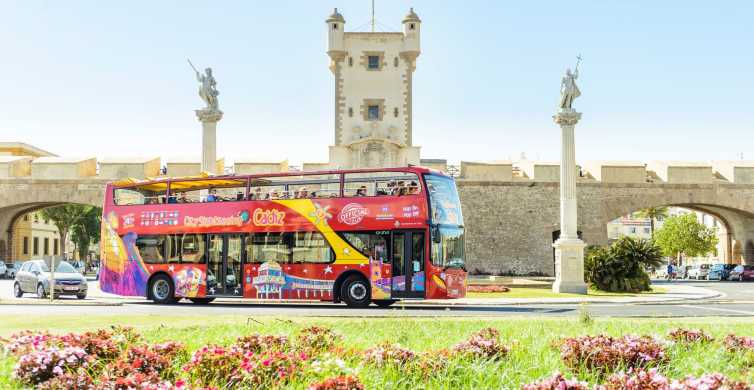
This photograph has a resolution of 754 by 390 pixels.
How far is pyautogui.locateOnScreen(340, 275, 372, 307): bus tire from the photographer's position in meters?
18.8

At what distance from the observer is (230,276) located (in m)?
20.0

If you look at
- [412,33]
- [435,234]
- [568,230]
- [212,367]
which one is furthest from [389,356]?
[412,33]

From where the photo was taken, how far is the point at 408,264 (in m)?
18.4

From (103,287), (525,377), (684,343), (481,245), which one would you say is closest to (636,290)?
(481,245)

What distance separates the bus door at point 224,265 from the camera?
1984cm

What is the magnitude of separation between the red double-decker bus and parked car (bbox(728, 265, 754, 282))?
33.8 meters

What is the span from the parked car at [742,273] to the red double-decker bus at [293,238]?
111ft

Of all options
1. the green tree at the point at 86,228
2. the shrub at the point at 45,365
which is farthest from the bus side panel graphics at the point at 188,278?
the green tree at the point at 86,228

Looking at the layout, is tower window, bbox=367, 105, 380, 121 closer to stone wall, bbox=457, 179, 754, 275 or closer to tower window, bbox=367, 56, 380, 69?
tower window, bbox=367, 56, 380, 69

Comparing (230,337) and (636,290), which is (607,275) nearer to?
(636,290)

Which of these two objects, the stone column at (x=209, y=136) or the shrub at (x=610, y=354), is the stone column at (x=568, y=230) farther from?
the shrub at (x=610, y=354)

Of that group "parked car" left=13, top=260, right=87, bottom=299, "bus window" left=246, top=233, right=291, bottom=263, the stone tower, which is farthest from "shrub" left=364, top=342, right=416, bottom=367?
the stone tower

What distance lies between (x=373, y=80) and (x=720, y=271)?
2753 centimetres

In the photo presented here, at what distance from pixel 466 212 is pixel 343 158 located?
27.1 feet
